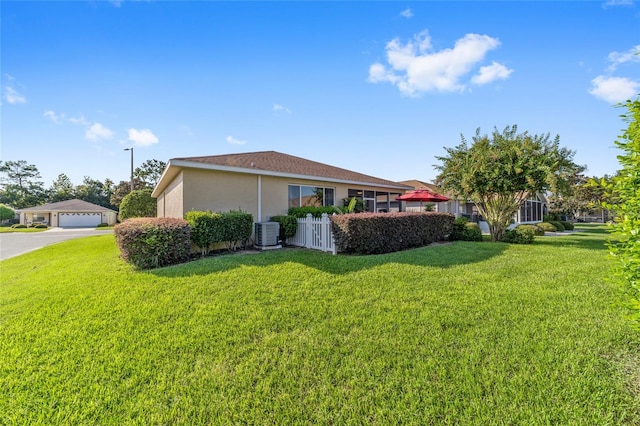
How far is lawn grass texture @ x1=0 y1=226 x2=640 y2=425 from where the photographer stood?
2.36 metres

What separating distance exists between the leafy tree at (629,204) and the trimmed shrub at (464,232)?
9958 millimetres

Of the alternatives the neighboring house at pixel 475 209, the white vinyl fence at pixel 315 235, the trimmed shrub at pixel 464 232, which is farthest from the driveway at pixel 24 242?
the neighboring house at pixel 475 209

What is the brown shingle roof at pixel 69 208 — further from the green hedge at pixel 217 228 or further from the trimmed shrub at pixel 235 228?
the trimmed shrub at pixel 235 228

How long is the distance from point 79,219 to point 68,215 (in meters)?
1.39

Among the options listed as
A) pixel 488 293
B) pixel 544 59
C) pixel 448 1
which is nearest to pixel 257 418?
pixel 488 293

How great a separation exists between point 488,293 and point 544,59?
313 inches

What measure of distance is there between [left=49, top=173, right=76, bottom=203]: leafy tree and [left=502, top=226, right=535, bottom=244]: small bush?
6611 cm

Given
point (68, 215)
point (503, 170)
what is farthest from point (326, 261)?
point (68, 215)

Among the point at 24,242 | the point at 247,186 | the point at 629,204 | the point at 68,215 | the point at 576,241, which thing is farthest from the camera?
the point at 68,215

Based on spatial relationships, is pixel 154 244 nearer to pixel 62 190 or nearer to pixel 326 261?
pixel 326 261

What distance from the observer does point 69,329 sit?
12.9 ft

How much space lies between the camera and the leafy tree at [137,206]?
2336cm

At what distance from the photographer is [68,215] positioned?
38344mm

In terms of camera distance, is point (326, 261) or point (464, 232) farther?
point (464, 232)
